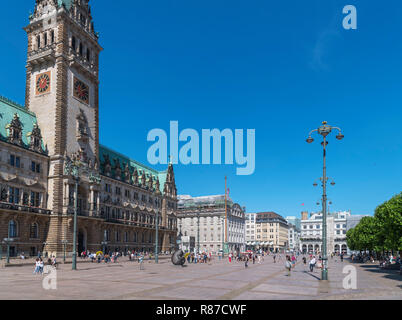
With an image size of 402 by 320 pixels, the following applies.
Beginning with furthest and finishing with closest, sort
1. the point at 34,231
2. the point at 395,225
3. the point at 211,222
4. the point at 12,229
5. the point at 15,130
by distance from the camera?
1. the point at 211,222
2. the point at 34,231
3. the point at 15,130
4. the point at 12,229
5. the point at 395,225

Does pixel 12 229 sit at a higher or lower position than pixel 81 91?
lower

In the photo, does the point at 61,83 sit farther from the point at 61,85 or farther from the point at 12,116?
the point at 12,116

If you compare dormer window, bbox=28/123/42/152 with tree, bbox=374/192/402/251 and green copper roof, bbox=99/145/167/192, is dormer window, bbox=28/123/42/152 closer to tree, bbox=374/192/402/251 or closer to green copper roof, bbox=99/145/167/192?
green copper roof, bbox=99/145/167/192

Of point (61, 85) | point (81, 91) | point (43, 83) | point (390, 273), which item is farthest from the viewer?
point (81, 91)

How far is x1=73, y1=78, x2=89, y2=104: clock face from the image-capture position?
239 feet

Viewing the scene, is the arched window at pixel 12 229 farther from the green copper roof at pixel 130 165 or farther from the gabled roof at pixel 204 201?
the gabled roof at pixel 204 201

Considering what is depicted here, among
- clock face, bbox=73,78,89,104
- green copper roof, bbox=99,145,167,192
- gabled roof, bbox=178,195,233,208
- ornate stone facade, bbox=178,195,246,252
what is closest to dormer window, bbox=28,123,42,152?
clock face, bbox=73,78,89,104

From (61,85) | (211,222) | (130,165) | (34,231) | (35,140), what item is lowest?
(211,222)

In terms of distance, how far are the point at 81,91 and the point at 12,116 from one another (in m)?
14.4

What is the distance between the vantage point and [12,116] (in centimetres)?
6438

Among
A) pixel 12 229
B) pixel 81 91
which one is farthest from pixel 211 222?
pixel 12 229

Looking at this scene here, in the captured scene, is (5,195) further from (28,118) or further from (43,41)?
(43,41)
